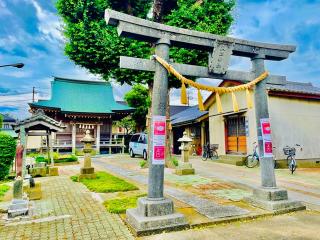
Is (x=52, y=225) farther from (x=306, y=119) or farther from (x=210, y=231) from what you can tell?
(x=306, y=119)

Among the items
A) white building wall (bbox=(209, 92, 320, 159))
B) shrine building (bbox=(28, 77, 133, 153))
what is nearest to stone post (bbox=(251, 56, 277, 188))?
white building wall (bbox=(209, 92, 320, 159))

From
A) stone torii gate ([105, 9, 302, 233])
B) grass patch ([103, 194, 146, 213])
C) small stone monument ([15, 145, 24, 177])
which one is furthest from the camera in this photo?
small stone monument ([15, 145, 24, 177])

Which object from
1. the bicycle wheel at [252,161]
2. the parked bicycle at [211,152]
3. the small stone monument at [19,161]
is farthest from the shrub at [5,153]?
the bicycle wheel at [252,161]

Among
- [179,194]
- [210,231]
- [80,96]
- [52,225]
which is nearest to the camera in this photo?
[210,231]

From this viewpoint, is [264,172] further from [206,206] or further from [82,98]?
[82,98]

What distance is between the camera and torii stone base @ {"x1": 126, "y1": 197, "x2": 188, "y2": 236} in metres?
4.53

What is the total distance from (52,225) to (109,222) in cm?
113

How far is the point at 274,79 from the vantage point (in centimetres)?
669

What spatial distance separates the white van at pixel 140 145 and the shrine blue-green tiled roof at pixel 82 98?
6.03 m

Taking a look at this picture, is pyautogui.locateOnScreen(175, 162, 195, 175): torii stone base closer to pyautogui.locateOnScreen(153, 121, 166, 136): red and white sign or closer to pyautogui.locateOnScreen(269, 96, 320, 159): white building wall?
pyautogui.locateOnScreen(269, 96, 320, 159): white building wall

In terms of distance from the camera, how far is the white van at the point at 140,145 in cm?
1877

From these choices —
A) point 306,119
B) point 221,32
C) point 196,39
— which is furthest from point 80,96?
point 196,39

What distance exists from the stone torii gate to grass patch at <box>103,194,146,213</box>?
0.76 meters

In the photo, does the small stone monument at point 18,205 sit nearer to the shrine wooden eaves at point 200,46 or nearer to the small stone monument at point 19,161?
the small stone monument at point 19,161
